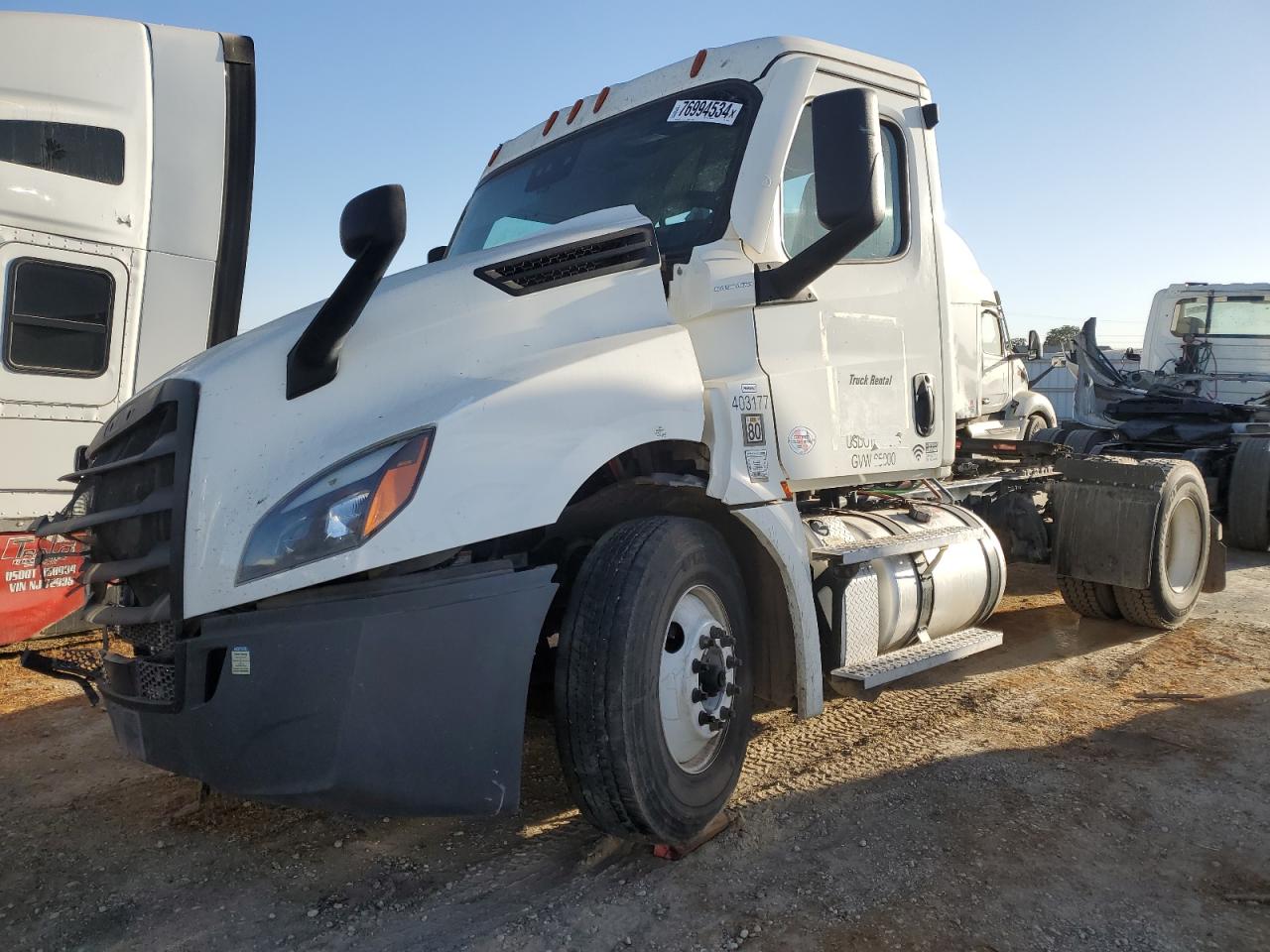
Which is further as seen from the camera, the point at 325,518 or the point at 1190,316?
the point at 1190,316

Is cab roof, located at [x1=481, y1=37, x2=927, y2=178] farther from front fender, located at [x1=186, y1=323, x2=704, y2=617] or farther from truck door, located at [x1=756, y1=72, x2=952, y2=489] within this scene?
front fender, located at [x1=186, y1=323, x2=704, y2=617]

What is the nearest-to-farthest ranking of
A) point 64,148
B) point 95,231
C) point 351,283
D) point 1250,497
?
point 351,283, point 64,148, point 95,231, point 1250,497

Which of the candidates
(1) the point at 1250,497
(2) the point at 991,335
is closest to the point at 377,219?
(2) the point at 991,335

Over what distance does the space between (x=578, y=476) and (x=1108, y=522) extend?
455 cm

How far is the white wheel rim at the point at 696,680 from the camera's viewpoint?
3.21 meters

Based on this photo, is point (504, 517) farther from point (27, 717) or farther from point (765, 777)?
point (27, 717)

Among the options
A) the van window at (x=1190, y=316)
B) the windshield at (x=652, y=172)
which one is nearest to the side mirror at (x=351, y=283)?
the windshield at (x=652, y=172)

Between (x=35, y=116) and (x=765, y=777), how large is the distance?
5516 mm

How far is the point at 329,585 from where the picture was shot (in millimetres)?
2652

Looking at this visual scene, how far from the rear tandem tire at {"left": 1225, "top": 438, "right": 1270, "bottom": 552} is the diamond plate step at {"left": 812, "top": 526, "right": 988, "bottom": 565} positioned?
593 cm

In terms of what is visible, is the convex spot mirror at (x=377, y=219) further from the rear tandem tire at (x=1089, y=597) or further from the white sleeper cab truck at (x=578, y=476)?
the rear tandem tire at (x=1089, y=597)

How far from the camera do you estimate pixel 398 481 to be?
2586 millimetres

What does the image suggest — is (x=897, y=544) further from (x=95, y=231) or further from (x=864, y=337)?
(x=95, y=231)

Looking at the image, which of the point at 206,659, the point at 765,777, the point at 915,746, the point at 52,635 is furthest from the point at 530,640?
the point at 52,635
